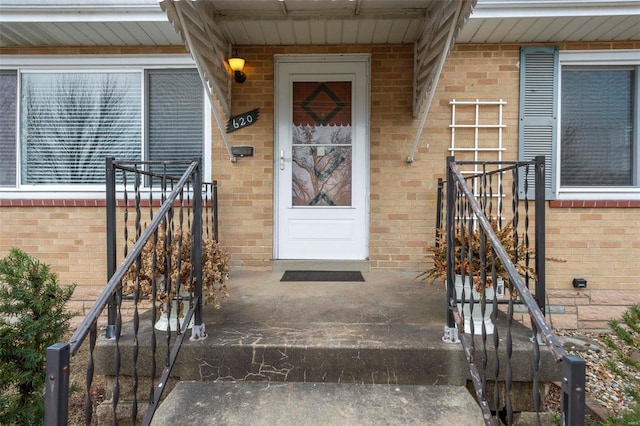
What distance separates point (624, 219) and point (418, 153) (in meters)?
2.16

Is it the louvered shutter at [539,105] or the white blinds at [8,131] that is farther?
the white blinds at [8,131]

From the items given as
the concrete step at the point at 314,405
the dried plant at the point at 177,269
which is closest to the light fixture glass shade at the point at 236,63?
the dried plant at the point at 177,269

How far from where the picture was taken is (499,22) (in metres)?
3.52

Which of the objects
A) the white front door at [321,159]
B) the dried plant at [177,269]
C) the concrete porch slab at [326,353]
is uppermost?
the white front door at [321,159]

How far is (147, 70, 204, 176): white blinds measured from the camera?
409 cm

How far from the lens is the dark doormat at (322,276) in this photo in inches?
142

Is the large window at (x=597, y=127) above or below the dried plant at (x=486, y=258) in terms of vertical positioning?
above

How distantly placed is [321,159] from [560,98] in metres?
2.54

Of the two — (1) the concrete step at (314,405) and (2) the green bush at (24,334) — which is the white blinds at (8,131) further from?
(1) the concrete step at (314,405)

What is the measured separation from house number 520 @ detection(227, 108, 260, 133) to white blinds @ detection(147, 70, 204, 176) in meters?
0.36

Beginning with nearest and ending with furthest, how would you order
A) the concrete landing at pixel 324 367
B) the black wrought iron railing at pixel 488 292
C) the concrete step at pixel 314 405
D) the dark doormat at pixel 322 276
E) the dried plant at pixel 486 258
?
1. the black wrought iron railing at pixel 488 292
2. the concrete step at pixel 314 405
3. the concrete landing at pixel 324 367
4. the dried plant at pixel 486 258
5. the dark doormat at pixel 322 276

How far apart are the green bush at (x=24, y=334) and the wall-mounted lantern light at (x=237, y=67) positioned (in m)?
2.45

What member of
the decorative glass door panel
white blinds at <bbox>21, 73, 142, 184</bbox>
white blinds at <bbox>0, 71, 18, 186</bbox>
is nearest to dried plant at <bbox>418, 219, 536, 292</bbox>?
the decorative glass door panel

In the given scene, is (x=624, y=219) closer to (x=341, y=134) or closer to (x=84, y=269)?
(x=341, y=134)
